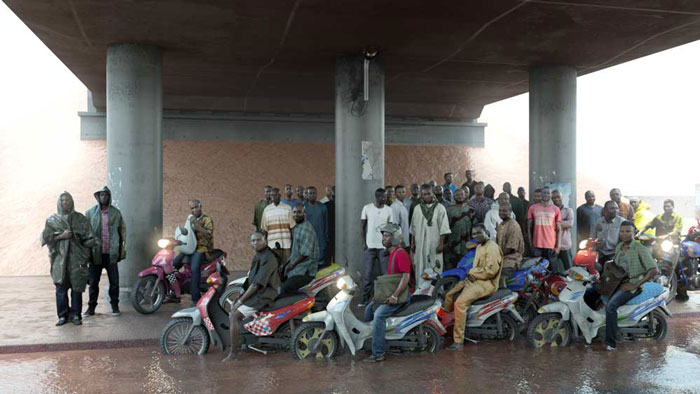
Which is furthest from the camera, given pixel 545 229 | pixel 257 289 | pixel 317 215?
pixel 317 215

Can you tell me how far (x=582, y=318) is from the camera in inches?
326

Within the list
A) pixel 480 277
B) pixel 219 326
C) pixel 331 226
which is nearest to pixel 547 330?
pixel 480 277

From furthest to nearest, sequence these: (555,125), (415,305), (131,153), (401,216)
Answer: (555,125) → (131,153) → (401,216) → (415,305)

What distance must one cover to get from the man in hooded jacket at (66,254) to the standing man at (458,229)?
19.7 ft

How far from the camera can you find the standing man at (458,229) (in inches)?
431

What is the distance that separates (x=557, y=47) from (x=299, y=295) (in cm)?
810

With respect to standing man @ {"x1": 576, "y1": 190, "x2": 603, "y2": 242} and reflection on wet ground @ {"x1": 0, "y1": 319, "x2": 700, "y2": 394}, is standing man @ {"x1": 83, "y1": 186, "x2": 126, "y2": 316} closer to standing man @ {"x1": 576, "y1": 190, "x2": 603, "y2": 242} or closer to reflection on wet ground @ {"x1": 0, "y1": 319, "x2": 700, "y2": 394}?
reflection on wet ground @ {"x1": 0, "y1": 319, "x2": 700, "y2": 394}

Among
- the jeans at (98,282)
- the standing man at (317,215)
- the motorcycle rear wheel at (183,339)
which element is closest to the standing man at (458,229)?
the standing man at (317,215)

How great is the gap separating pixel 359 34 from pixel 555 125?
5658 millimetres

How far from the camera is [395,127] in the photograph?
2486cm

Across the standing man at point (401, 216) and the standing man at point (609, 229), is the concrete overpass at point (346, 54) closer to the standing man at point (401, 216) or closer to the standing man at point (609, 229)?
the standing man at point (401, 216)

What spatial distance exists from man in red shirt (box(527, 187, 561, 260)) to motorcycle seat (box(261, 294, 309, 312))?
5064 mm

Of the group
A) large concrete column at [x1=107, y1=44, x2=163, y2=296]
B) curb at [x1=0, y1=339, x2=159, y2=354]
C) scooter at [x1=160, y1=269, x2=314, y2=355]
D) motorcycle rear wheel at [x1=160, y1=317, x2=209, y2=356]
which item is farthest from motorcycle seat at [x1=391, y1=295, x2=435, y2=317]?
large concrete column at [x1=107, y1=44, x2=163, y2=296]

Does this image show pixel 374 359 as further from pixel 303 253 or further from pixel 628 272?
pixel 628 272
